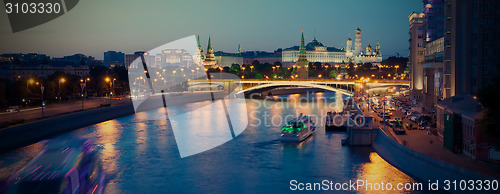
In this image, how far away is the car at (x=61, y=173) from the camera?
12.5m

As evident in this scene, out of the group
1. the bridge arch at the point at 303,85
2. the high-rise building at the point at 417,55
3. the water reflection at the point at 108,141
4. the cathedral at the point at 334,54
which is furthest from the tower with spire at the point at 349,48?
the water reflection at the point at 108,141

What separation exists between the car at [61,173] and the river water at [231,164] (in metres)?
0.39

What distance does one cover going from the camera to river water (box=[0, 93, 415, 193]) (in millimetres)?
12812

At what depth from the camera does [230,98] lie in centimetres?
5000

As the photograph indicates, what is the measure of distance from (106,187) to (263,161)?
5552 mm

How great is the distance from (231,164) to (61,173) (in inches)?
219

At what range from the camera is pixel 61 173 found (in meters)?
14.4

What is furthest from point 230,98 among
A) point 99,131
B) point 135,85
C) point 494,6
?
point 494,6

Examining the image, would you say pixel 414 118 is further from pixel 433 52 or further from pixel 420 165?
pixel 420 165

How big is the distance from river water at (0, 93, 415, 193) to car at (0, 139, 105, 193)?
387 millimetres

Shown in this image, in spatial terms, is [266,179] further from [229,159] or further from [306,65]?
[306,65]

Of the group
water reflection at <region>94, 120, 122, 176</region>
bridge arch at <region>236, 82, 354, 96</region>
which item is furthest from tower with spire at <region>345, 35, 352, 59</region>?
water reflection at <region>94, 120, 122, 176</region>

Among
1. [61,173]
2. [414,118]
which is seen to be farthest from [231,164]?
[414,118]

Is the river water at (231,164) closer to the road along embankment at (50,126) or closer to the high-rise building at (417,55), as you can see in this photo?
the road along embankment at (50,126)
